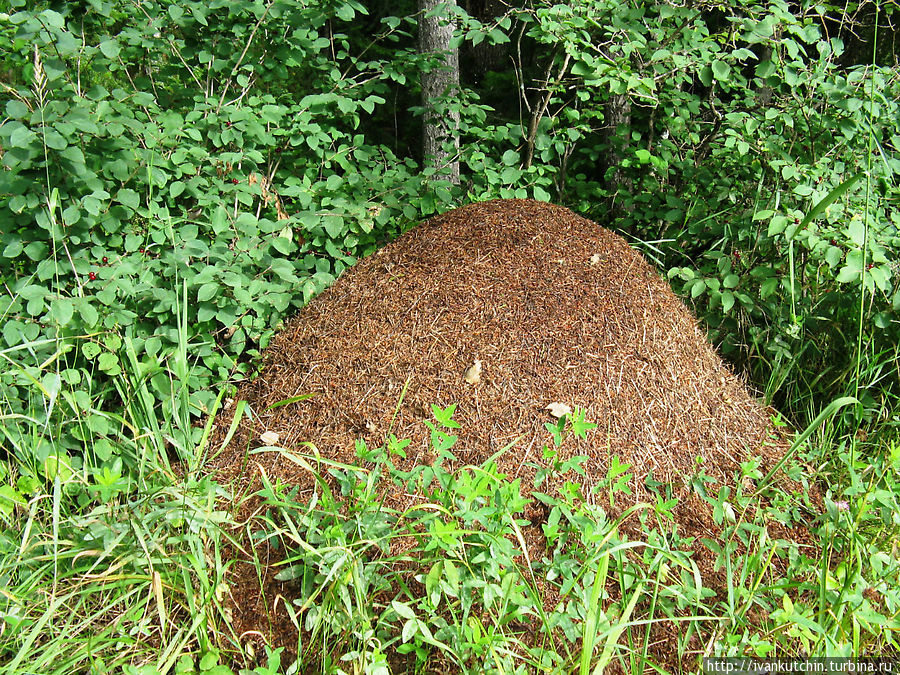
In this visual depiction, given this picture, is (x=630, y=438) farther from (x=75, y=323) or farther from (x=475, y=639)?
(x=75, y=323)

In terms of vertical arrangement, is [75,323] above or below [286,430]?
above

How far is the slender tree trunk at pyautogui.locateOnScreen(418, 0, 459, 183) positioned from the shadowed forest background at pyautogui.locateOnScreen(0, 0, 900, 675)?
0.04 metres

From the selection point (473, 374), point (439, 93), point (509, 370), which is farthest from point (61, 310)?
point (439, 93)

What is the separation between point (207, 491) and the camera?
220 centimetres


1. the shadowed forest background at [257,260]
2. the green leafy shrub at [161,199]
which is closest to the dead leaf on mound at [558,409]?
the shadowed forest background at [257,260]

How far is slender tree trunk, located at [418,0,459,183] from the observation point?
3.91 meters

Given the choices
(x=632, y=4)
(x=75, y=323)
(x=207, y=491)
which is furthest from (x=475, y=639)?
(x=632, y=4)

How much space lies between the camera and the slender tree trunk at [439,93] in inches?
154

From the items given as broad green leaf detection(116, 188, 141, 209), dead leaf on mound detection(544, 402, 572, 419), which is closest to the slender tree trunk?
broad green leaf detection(116, 188, 141, 209)

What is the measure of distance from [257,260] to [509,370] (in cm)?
127

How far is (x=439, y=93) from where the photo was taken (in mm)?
4395

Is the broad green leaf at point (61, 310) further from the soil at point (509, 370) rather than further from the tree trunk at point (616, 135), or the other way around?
the tree trunk at point (616, 135)

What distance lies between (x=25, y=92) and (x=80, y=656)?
6.89 ft

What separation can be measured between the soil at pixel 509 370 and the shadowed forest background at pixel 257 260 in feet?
0.86
